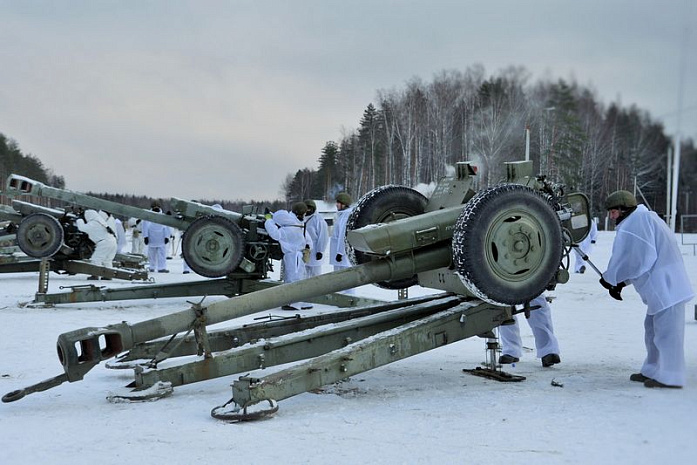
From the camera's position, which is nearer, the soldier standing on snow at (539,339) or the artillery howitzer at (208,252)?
the soldier standing on snow at (539,339)

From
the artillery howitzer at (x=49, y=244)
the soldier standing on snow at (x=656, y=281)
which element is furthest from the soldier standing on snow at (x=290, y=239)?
the soldier standing on snow at (x=656, y=281)

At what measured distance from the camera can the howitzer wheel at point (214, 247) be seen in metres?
10.7

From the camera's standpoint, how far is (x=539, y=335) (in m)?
6.32

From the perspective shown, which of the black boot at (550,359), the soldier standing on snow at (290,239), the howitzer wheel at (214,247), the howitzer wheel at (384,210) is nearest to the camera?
the black boot at (550,359)

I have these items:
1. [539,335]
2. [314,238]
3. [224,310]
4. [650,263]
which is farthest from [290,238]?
[650,263]

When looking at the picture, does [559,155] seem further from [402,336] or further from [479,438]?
[479,438]

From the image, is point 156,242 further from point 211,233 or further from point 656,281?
point 656,281

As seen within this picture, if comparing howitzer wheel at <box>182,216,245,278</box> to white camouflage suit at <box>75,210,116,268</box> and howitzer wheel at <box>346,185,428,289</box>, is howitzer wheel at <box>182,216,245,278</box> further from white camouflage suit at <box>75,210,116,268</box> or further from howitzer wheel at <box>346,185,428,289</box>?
howitzer wheel at <box>346,185,428,289</box>

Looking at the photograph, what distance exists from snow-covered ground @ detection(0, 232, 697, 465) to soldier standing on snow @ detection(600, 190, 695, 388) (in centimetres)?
20

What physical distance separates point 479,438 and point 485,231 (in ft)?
5.07

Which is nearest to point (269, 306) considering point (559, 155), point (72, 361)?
point (72, 361)

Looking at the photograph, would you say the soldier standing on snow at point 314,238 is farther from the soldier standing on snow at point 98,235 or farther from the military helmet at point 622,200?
the military helmet at point 622,200

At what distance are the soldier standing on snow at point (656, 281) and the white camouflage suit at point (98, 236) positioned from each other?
11.0 meters

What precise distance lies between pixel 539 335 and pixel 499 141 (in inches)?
400
